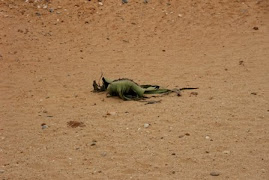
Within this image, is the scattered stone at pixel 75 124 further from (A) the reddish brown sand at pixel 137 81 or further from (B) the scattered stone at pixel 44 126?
(B) the scattered stone at pixel 44 126

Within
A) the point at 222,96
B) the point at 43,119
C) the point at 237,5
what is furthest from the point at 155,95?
the point at 237,5

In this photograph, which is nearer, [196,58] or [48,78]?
[48,78]

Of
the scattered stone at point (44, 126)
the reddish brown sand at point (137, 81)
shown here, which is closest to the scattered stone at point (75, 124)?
the reddish brown sand at point (137, 81)

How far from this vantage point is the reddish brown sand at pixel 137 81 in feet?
12.4

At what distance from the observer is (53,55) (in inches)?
300

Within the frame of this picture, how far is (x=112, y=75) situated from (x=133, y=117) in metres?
1.85

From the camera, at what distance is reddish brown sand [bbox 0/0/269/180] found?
378cm

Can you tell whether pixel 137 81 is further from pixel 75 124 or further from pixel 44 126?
pixel 44 126

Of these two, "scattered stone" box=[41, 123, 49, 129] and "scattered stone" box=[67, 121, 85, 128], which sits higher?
"scattered stone" box=[67, 121, 85, 128]

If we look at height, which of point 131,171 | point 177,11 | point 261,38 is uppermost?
point 177,11

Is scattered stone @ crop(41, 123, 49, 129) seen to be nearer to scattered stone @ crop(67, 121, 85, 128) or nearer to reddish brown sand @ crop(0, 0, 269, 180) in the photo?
reddish brown sand @ crop(0, 0, 269, 180)

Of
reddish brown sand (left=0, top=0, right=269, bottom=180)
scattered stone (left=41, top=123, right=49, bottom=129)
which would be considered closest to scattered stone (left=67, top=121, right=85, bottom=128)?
reddish brown sand (left=0, top=0, right=269, bottom=180)

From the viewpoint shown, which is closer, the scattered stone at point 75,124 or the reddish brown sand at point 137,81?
the reddish brown sand at point 137,81

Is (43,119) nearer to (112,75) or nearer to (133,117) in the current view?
(133,117)
